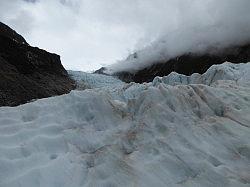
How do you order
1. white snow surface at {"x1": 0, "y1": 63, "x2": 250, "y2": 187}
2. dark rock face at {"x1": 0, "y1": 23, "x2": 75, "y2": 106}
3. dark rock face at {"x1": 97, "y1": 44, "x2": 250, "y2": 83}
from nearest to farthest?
white snow surface at {"x1": 0, "y1": 63, "x2": 250, "y2": 187} < dark rock face at {"x1": 0, "y1": 23, "x2": 75, "y2": 106} < dark rock face at {"x1": 97, "y1": 44, "x2": 250, "y2": 83}

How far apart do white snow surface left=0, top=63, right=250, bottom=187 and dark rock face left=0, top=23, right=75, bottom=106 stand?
754 inches

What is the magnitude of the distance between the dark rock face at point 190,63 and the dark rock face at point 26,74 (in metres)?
71.3

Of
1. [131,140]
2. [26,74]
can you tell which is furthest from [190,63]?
[131,140]

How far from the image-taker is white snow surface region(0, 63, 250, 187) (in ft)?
20.9

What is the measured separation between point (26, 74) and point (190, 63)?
348 ft

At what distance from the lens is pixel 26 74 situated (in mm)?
40344

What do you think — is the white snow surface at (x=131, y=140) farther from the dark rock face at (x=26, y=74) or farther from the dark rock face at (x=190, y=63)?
the dark rock face at (x=190, y=63)

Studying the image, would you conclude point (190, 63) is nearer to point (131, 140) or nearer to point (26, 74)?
point (26, 74)

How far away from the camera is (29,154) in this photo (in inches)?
266

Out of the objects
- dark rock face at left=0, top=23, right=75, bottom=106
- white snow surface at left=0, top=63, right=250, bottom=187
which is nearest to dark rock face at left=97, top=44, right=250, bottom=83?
dark rock face at left=0, top=23, right=75, bottom=106

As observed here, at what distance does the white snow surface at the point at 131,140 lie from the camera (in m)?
6.36

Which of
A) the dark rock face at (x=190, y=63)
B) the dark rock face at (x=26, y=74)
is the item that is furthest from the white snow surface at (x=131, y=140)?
the dark rock face at (x=190, y=63)

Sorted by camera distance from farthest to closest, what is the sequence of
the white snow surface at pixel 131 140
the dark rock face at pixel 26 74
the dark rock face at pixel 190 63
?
the dark rock face at pixel 190 63 < the dark rock face at pixel 26 74 < the white snow surface at pixel 131 140

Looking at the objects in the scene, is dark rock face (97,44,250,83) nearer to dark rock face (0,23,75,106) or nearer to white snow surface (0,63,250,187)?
dark rock face (0,23,75,106)
